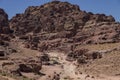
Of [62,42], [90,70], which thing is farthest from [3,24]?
[90,70]

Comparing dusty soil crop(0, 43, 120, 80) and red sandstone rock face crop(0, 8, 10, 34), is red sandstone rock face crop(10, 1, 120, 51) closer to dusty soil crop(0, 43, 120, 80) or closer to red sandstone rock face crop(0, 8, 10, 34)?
red sandstone rock face crop(0, 8, 10, 34)

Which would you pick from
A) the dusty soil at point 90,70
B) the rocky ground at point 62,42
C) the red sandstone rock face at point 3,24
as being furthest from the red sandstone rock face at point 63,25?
the dusty soil at point 90,70

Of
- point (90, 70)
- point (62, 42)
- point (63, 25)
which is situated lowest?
point (90, 70)

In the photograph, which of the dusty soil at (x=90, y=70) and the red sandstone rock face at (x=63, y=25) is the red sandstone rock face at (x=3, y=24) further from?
the dusty soil at (x=90, y=70)

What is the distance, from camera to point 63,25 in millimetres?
125812

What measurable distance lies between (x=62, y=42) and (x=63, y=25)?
38.3ft

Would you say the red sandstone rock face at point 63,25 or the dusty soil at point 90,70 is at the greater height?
the red sandstone rock face at point 63,25

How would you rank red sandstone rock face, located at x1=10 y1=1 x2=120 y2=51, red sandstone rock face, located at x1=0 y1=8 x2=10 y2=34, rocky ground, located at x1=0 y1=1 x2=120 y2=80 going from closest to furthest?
rocky ground, located at x1=0 y1=1 x2=120 y2=80, red sandstone rock face, located at x1=10 y1=1 x2=120 y2=51, red sandstone rock face, located at x1=0 y1=8 x2=10 y2=34

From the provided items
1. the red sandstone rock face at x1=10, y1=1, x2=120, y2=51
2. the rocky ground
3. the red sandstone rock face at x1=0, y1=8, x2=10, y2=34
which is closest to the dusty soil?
the rocky ground

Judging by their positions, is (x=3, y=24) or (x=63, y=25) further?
(x=63, y=25)

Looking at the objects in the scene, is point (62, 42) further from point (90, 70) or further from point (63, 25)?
point (90, 70)

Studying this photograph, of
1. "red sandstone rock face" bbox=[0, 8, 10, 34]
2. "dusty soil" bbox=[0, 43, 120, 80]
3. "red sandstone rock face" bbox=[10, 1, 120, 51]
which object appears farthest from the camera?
"red sandstone rock face" bbox=[0, 8, 10, 34]

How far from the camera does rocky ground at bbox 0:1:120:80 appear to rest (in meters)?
66.5

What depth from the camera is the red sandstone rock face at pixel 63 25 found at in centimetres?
10894
